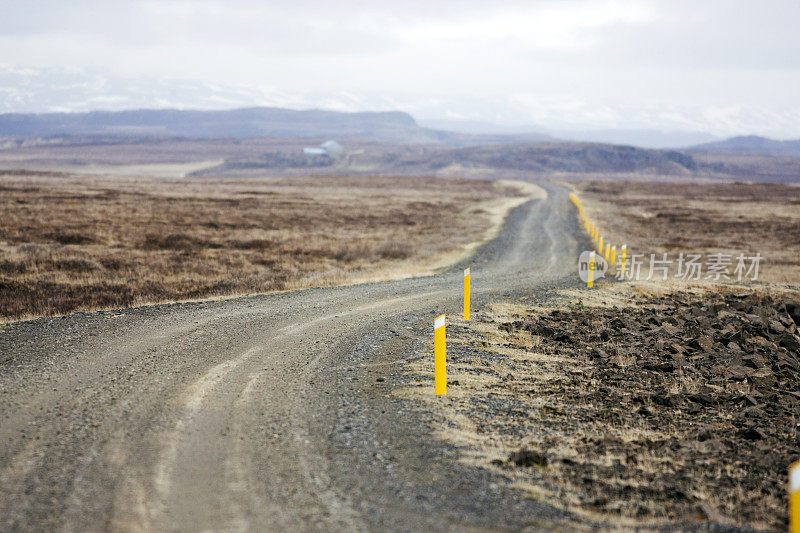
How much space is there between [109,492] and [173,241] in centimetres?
2548

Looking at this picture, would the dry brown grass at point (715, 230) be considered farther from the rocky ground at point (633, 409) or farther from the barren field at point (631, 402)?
the rocky ground at point (633, 409)

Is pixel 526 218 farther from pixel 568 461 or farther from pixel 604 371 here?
pixel 568 461

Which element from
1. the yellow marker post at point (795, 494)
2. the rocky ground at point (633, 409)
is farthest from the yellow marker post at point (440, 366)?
the yellow marker post at point (795, 494)

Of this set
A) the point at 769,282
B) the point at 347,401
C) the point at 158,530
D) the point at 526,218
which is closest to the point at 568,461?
the point at 347,401

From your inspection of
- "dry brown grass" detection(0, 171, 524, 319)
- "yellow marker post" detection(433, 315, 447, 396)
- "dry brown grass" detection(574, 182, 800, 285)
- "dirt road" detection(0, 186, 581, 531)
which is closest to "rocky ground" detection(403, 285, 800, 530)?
"yellow marker post" detection(433, 315, 447, 396)

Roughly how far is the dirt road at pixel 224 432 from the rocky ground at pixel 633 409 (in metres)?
0.78

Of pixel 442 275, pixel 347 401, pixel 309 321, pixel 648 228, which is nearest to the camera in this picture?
pixel 347 401

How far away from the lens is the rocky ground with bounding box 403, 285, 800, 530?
19.3 feet

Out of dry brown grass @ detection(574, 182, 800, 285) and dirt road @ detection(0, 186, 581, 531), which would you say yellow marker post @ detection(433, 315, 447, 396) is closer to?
dirt road @ detection(0, 186, 581, 531)

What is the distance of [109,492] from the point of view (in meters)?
5.34

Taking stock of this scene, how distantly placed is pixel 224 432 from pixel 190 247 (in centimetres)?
2304

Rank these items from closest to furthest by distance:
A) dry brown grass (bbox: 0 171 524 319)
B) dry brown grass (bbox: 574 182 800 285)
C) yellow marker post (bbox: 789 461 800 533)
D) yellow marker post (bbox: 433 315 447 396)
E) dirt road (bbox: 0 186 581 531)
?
yellow marker post (bbox: 789 461 800 533)
dirt road (bbox: 0 186 581 531)
yellow marker post (bbox: 433 315 447 396)
dry brown grass (bbox: 0 171 524 319)
dry brown grass (bbox: 574 182 800 285)

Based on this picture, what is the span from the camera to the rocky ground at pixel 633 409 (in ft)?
19.3

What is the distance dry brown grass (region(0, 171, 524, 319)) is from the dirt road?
5.89 meters
